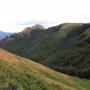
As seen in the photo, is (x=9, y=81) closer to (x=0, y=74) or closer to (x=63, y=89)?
(x=0, y=74)

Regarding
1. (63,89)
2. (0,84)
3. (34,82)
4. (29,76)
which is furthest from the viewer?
(63,89)

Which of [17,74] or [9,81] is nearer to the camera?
[9,81]

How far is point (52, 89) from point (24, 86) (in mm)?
6007

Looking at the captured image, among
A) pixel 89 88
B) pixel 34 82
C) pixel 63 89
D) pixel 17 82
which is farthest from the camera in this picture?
pixel 89 88

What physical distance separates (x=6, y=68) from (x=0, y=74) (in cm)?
388

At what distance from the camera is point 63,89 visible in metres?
46.1

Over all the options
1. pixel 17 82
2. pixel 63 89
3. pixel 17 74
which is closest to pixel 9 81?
pixel 17 82

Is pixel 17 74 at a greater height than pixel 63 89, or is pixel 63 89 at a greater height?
pixel 17 74

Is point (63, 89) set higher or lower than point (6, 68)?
lower

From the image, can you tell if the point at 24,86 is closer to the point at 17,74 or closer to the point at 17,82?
the point at 17,82

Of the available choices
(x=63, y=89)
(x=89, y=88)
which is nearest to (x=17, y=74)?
(x=63, y=89)

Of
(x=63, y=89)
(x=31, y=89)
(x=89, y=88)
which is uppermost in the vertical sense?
(x=31, y=89)

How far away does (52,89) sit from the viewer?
4188cm

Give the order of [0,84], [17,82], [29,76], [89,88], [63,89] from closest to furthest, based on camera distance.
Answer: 1. [0,84]
2. [17,82]
3. [29,76]
4. [63,89]
5. [89,88]
